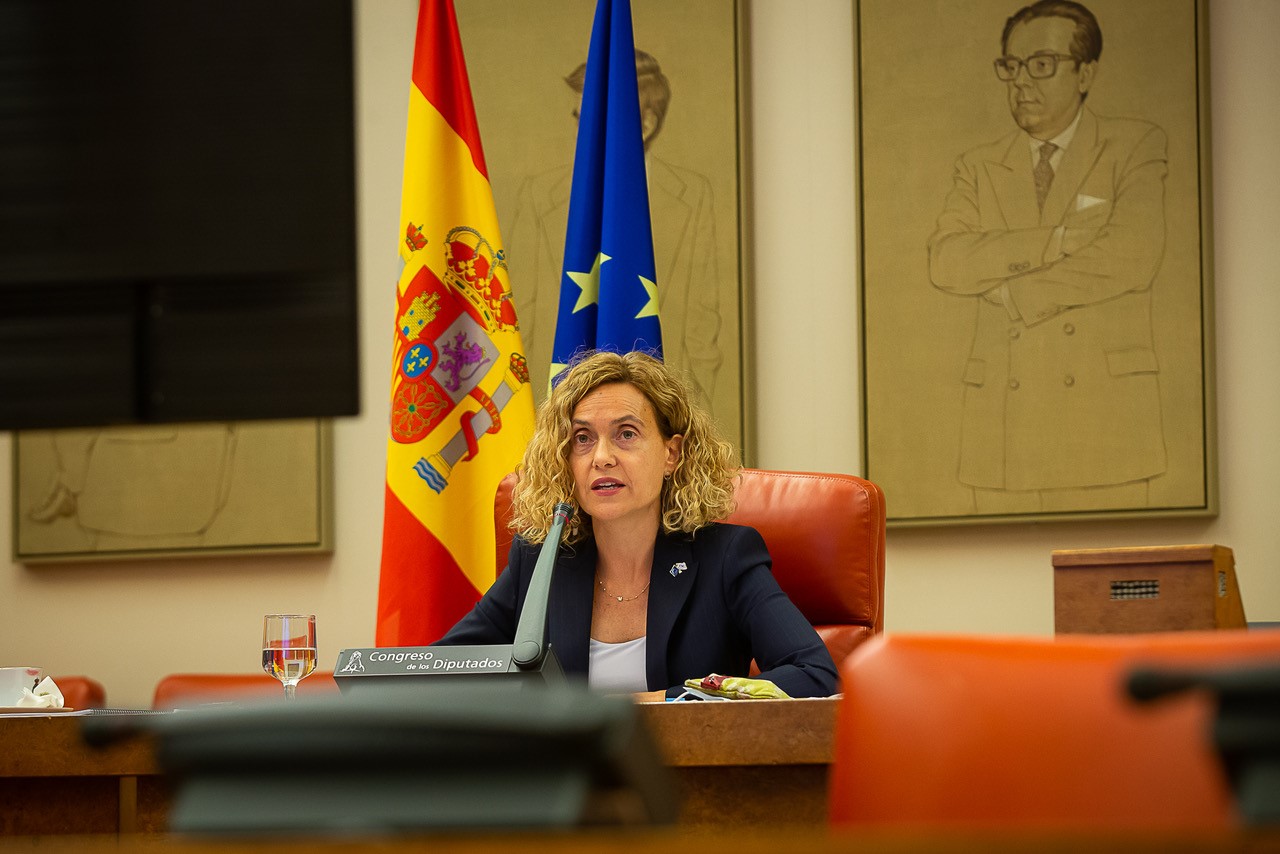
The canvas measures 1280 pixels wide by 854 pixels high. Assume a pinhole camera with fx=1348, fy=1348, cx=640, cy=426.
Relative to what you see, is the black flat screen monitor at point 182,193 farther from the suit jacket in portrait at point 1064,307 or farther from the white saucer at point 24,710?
the suit jacket in portrait at point 1064,307

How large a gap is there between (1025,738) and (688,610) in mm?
1742

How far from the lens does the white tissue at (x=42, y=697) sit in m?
2.07

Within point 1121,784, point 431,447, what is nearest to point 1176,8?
point 431,447

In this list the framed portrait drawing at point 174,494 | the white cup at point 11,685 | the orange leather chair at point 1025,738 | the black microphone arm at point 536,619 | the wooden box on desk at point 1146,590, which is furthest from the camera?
the framed portrait drawing at point 174,494

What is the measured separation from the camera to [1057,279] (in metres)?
3.62

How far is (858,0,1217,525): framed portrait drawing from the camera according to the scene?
11.6ft

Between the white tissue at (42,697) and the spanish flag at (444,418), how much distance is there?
3.57 ft

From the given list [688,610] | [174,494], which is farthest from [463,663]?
[174,494]

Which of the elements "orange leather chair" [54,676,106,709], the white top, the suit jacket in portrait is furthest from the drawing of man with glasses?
"orange leather chair" [54,676,106,709]

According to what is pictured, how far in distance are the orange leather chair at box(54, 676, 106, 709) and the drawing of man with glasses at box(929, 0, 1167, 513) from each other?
2.51m

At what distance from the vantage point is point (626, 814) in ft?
2.21

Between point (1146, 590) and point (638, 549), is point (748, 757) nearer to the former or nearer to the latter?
point (638, 549)

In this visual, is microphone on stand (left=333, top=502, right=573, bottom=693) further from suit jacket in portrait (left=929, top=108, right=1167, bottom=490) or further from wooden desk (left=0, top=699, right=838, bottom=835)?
suit jacket in portrait (left=929, top=108, right=1167, bottom=490)

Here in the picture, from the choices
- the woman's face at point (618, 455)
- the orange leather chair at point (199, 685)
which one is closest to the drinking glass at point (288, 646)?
the woman's face at point (618, 455)
